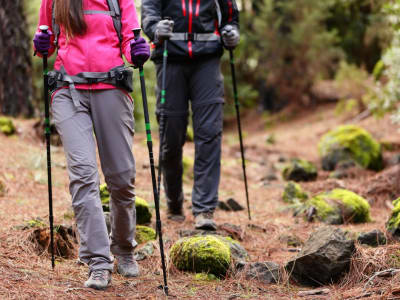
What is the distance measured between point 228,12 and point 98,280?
3211 mm

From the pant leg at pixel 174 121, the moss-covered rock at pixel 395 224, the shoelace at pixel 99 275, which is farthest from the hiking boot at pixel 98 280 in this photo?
the moss-covered rock at pixel 395 224

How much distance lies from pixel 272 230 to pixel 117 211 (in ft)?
7.10

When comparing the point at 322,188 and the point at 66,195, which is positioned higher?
the point at 66,195

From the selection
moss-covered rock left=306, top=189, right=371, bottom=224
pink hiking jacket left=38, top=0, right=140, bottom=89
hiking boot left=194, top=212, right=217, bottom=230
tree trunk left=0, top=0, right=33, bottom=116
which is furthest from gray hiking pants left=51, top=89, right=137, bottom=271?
tree trunk left=0, top=0, right=33, bottom=116

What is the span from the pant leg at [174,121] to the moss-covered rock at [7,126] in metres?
4.22

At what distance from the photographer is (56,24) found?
3514 mm

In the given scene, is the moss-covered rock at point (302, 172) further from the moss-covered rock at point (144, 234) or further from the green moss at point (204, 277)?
the green moss at point (204, 277)

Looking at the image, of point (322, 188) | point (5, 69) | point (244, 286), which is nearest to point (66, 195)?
point (244, 286)

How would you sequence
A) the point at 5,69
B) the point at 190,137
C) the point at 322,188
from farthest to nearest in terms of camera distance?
the point at 190,137 < the point at 5,69 < the point at 322,188

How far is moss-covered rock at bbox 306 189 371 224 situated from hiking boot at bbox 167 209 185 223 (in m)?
1.48

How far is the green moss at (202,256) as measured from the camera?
12.2 ft

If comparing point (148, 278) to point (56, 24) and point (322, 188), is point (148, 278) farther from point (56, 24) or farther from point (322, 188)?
point (322, 188)

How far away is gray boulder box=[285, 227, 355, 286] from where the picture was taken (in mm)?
3492

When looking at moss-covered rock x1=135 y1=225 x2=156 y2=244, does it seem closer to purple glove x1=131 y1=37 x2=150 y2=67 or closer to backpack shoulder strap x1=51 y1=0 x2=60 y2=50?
purple glove x1=131 y1=37 x2=150 y2=67
